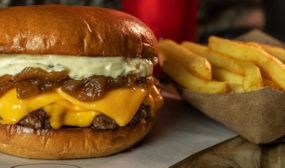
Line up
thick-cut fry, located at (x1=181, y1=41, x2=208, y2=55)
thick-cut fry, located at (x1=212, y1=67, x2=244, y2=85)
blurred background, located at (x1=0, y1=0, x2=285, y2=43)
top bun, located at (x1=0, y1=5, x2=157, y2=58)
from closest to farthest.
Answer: top bun, located at (x1=0, y1=5, x2=157, y2=58)
thick-cut fry, located at (x1=212, y1=67, x2=244, y2=85)
thick-cut fry, located at (x1=181, y1=41, x2=208, y2=55)
blurred background, located at (x1=0, y1=0, x2=285, y2=43)

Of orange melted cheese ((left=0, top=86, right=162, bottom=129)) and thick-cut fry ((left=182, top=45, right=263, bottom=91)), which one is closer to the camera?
orange melted cheese ((left=0, top=86, right=162, bottom=129))

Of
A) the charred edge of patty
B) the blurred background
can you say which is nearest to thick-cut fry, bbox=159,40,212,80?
the charred edge of patty

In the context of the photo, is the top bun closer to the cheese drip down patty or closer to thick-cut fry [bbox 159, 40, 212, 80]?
the cheese drip down patty

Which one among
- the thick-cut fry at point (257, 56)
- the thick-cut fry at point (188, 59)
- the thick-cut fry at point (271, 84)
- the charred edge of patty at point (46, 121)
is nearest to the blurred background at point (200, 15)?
the thick-cut fry at point (188, 59)

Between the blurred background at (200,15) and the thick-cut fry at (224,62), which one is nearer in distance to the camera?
the thick-cut fry at (224,62)

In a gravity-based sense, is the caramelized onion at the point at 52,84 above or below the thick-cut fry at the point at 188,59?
above

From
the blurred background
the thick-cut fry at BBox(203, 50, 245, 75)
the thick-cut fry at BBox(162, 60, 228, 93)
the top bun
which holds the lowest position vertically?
the blurred background

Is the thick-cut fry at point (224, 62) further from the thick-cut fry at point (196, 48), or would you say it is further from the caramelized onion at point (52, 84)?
the caramelized onion at point (52, 84)

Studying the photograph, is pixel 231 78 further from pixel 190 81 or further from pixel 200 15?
pixel 200 15

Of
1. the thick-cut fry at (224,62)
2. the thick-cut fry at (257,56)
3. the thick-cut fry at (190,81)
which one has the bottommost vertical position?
the thick-cut fry at (190,81)
